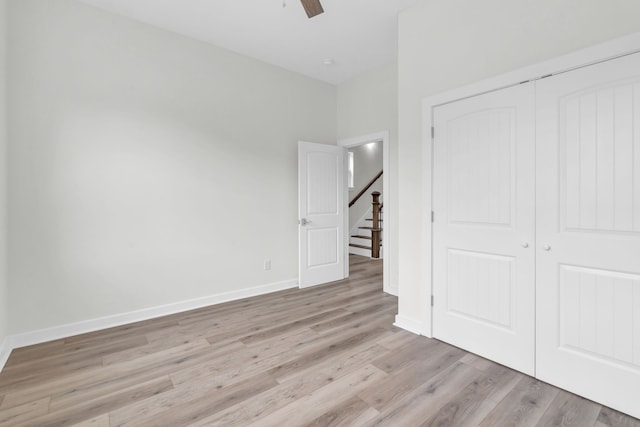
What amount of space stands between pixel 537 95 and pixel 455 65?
71cm

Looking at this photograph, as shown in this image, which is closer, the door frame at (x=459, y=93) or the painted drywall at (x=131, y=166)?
the door frame at (x=459, y=93)

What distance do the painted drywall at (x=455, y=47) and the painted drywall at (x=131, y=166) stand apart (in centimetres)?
186

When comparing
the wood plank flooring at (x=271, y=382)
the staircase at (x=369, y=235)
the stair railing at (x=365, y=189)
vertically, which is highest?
the stair railing at (x=365, y=189)

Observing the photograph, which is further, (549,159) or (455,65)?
(455,65)

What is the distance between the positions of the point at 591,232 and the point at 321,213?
3033mm

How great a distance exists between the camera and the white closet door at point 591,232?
65.7 inches

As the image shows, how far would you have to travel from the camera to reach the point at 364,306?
344 centimetres

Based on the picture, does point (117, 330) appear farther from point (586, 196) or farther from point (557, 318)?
point (586, 196)

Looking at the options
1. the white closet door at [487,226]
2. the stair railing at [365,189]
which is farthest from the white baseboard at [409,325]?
the stair railing at [365,189]

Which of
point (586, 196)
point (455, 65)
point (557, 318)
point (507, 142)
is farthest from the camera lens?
point (455, 65)

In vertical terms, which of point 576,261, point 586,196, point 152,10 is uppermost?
point 152,10

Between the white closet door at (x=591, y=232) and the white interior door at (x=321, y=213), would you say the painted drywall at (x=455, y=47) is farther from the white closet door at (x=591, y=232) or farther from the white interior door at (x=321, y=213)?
the white interior door at (x=321, y=213)

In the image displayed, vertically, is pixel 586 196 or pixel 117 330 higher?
pixel 586 196

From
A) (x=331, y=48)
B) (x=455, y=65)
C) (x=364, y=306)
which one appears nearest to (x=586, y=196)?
(x=455, y=65)
